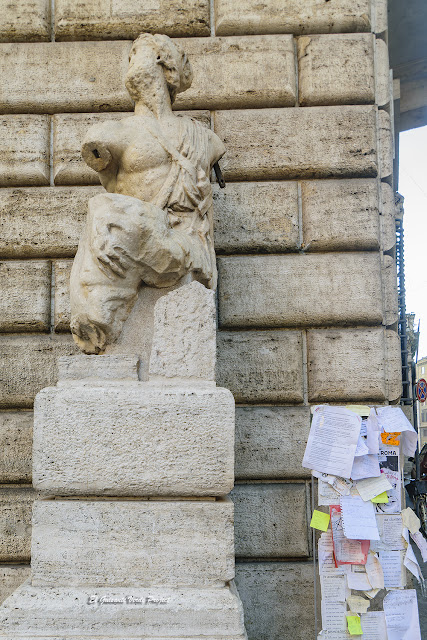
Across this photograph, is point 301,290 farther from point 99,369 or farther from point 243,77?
point 99,369

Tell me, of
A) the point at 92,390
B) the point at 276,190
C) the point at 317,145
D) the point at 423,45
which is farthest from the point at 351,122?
the point at 423,45

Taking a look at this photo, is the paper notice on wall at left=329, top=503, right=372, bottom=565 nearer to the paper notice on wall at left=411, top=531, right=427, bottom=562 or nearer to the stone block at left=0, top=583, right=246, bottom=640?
the paper notice on wall at left=411, top=531, right=427, bottom=562

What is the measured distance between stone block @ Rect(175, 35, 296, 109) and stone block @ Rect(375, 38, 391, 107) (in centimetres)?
62

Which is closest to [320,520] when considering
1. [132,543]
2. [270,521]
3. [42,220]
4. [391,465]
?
[391,465]

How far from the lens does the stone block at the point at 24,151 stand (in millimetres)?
4930

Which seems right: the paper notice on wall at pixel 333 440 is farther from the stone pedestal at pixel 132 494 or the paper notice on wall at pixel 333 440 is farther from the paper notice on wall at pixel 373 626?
the stone pedestal at pixel 132 494

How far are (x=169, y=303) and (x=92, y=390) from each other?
52cm

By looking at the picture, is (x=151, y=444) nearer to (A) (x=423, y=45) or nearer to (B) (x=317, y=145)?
(B) (x=317, y=145)

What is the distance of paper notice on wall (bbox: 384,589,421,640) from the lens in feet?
12.3

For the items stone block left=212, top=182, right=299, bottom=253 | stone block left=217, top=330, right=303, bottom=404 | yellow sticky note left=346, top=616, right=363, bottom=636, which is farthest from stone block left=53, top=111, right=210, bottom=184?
yellow sticky note left=346, top=616, right=363, bottom=636

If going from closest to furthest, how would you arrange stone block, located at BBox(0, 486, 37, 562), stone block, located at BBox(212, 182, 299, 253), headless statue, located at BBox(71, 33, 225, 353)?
headless statue, located at BBox(71, 33, 225, 353)
stone block, located at BBox(0, 486, 37, 562)
stone block, located at BBox(212, 182, 299, 253)

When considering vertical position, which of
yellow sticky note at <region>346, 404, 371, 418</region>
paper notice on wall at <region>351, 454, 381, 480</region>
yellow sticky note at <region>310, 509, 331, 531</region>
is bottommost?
yellow sticky note at <region>310, 509, 331, 531</region>

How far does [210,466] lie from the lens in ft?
9.34

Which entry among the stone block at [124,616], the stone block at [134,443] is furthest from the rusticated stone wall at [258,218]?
the stone block at [124,616]
